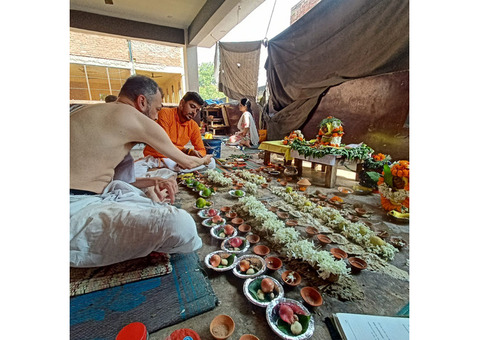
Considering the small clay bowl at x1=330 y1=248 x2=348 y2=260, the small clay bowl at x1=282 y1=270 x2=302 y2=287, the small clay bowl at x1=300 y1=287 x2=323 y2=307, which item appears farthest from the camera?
the small clay bowl at x1=330 y1=248 x2=348 y2=260

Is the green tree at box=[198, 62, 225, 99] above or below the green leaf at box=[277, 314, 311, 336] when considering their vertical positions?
above

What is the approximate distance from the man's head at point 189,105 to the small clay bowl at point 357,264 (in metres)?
3.09

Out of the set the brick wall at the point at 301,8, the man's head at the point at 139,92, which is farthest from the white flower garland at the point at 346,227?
the brick wall at the point at 301,8

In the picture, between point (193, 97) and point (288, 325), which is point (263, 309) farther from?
point (193, 97)

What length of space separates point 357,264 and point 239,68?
7.45 m

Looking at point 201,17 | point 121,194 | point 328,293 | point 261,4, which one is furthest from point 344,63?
point 201,17

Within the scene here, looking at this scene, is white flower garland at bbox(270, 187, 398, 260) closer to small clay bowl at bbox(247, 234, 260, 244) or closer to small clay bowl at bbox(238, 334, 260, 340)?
small clay bowl at bbox(247, 234, 260, 244)

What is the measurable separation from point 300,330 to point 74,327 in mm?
1256

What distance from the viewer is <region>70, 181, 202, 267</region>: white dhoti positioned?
1.34 m

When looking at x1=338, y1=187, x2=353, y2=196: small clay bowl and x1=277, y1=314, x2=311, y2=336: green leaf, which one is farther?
x1=338, y1=187, x2=353, y2=196: small clay bowl

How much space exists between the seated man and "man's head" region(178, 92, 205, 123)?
2.00 m

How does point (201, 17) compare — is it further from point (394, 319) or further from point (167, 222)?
point (394, 319)

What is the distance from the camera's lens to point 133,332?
104cm

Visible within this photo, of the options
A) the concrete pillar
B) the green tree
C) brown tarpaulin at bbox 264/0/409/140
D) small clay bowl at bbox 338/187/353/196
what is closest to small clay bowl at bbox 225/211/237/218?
small clay bowl at bbox 338/187/353/196
